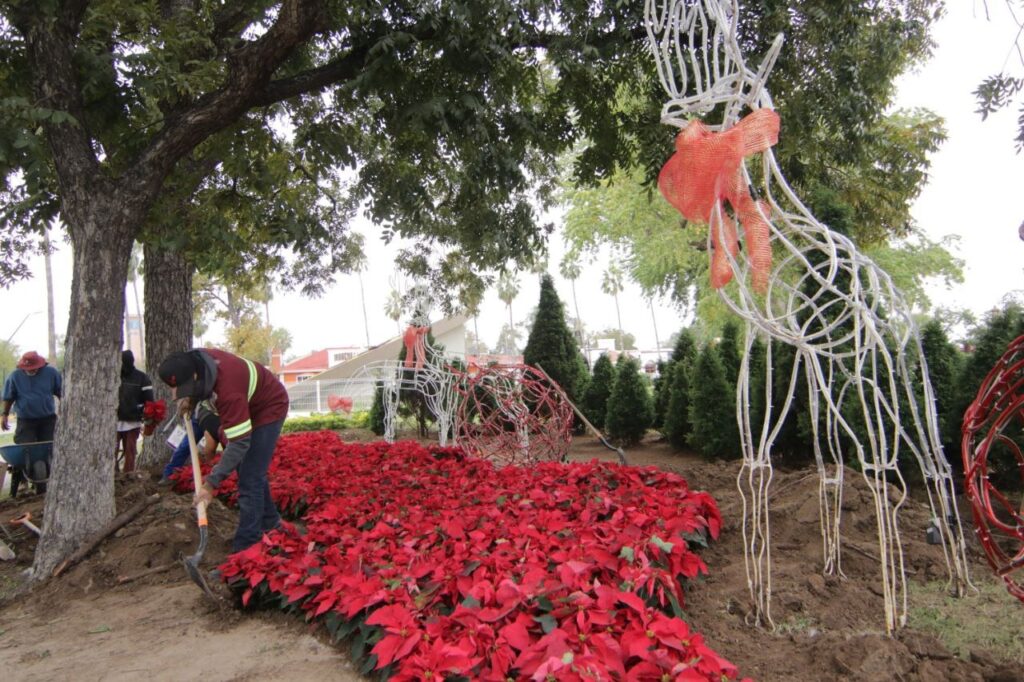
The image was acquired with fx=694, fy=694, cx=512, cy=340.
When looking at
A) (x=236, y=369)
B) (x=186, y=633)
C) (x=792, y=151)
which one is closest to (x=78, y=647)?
(x=186, y=633)

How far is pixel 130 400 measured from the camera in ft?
24.8

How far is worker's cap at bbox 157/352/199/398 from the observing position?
4055 mm

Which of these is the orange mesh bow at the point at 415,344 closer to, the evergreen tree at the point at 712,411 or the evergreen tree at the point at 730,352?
the evergreen tree at the point at 712,411

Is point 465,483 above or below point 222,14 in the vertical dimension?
below

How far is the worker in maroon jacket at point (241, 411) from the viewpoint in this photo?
408cm

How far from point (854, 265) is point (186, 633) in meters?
3.63

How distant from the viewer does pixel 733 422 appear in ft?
27.3

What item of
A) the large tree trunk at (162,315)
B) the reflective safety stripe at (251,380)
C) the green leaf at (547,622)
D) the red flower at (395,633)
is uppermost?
the large tree trunk at (162,315)

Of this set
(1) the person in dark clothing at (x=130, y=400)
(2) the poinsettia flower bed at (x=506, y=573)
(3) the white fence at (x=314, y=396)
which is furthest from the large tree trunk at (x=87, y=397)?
(3) the white fence at (x=314, y=396)

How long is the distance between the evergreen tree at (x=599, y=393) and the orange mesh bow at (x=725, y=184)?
29.2 feet

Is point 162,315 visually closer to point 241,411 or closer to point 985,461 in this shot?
point 241,411

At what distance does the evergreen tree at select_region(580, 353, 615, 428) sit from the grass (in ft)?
28.1

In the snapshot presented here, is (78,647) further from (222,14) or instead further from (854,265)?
(222,14)

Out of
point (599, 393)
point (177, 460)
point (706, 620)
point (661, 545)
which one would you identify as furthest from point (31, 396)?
point (599, 393)
